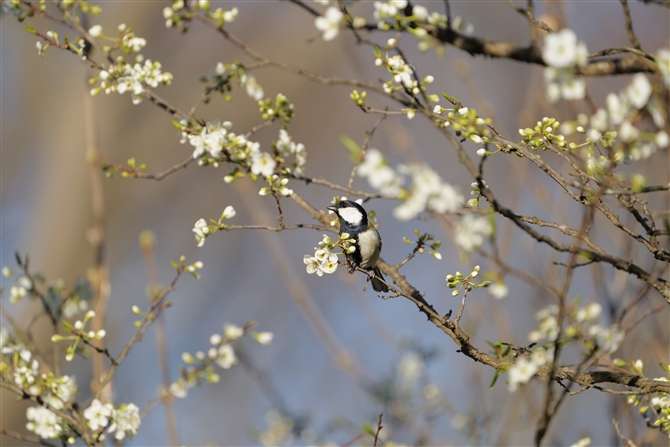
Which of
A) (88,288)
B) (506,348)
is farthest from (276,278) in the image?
(506,348)

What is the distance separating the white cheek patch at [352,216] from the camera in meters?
2.89

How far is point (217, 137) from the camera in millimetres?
1702

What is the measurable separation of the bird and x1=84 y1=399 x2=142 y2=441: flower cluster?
0.99m

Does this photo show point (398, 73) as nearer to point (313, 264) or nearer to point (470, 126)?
point (470, 126)

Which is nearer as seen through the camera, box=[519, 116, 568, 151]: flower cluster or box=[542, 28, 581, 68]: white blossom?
box=[542, 28, 581, 68]: white blossom

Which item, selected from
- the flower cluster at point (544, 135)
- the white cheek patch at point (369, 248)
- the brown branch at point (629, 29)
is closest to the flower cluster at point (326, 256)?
the flower cluster at point (544, 135)

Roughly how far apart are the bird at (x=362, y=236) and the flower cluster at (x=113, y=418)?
995mm

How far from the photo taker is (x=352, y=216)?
9.55ft

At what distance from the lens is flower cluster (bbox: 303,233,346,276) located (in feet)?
5.59

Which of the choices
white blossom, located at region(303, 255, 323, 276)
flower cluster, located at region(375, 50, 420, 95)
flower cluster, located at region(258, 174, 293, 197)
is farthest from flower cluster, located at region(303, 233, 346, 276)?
flower cluster, located at region(375, 50, 420, 95)

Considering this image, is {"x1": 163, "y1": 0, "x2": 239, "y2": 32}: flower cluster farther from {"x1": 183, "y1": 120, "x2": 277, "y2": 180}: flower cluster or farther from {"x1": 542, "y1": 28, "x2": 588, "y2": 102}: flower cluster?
{"x1": 542, "y1": 28, "x2": 588, "y2": 102}: flower cluster

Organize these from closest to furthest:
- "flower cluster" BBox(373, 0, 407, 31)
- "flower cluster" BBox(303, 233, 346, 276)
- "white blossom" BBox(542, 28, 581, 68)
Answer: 1. "white blossom" BBox(542, 28, 581, 68)
2. "flower cluster" BBox(373, 0, 407, 31)
3. "flower cluster" BBox(303, 233, 346, 276)

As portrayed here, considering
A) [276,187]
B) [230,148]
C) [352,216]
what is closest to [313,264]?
[276,187]

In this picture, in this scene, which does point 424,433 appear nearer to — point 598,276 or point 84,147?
point 598,276
